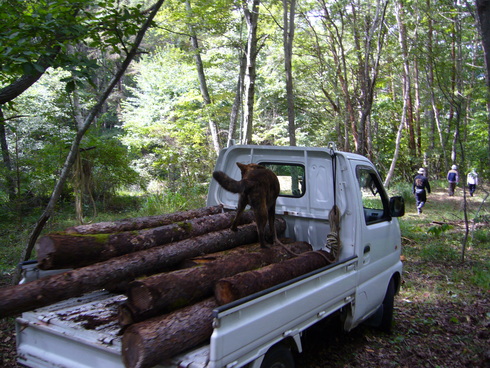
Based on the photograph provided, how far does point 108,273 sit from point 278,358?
5.14 ft

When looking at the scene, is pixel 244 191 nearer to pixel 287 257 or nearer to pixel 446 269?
pixel 287 257

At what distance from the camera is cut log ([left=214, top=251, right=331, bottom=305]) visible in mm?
3018

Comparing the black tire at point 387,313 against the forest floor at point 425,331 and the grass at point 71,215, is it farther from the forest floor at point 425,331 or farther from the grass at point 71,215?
the grass at point 71,215

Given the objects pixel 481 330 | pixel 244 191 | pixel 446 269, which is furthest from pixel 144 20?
pixel 446 269

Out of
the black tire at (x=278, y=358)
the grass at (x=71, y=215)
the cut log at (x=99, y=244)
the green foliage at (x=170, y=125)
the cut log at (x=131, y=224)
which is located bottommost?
the black tire at (x=278, y=358)

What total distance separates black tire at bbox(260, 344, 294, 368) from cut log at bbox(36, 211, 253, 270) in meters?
1.59

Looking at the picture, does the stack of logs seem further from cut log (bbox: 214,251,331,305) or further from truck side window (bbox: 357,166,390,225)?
truck side window (bbox: 357,166,390,225)

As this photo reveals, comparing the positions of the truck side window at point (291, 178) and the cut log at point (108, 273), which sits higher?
the truck side window at point (291, 178)

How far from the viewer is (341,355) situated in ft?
14.8

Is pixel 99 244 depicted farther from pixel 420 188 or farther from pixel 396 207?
pixel 420 188

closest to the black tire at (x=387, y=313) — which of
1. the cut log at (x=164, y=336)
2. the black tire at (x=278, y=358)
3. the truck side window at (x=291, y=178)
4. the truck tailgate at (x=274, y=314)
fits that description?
the truck tailgate at (x=274, y=314)

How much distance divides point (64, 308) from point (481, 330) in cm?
523

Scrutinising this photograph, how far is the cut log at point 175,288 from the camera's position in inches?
107

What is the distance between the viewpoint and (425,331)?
540 cm
